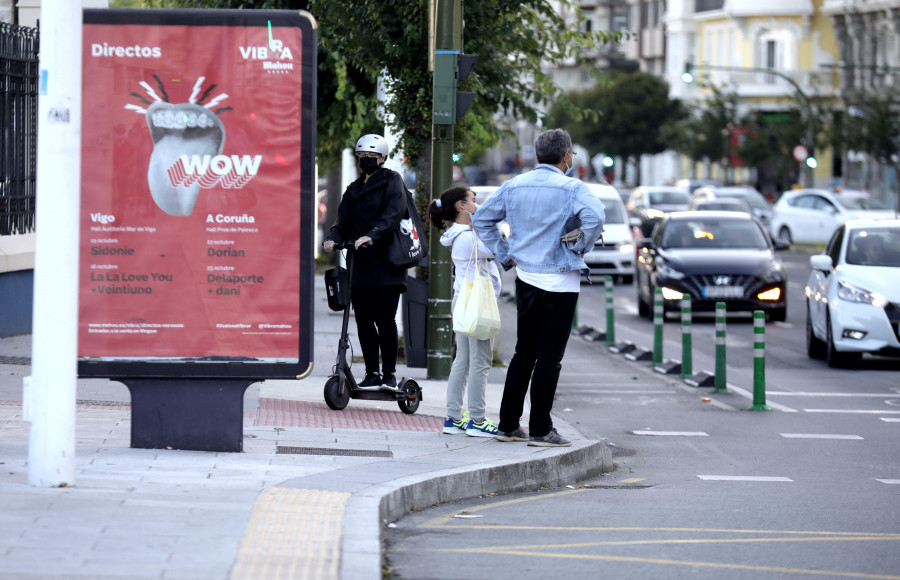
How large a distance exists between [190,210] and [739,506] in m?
3.31

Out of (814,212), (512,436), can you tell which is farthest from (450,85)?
(814,212)

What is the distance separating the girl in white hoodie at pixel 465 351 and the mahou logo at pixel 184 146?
202 cm

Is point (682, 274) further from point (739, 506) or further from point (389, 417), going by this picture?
point (739, 506)

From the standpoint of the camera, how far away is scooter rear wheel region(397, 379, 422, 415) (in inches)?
416

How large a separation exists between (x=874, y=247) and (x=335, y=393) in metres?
8.38

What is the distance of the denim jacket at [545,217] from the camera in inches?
348

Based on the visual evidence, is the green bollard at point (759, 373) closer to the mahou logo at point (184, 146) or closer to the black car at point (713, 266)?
the mahou logo at point (184, 146)

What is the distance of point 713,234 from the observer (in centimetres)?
2256

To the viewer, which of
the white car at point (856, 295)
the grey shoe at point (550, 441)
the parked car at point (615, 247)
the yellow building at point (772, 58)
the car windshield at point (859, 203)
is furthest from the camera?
the yellow building at point (772, 58)

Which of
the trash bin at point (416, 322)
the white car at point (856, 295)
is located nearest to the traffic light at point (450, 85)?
the trash bin at point (416, 322)

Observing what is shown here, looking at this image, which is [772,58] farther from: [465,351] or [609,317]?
[465,351]

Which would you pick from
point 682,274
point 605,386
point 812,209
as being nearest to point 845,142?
point 812,209

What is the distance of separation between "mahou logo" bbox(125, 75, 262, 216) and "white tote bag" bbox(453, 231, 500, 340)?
1.95 metres

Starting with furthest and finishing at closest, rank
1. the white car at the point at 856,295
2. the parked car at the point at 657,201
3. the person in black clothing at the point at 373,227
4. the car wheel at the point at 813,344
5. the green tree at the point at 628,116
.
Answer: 1. the green tree at the point at 628,116
2. the parked car at the point at 657,201
3. the car wheel at the point at 813,344
4. the white car at the point at 856,295
5. the person in black clothing at the point at 373,227
